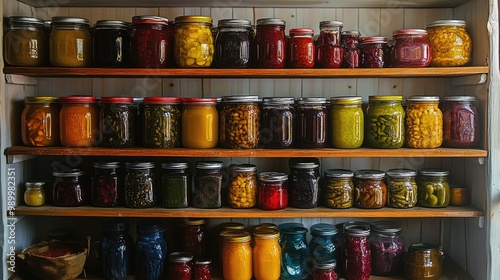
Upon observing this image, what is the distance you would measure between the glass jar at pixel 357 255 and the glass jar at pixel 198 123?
59 cm

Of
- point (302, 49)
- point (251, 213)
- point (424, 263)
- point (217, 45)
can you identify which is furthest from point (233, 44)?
point (424, 263)

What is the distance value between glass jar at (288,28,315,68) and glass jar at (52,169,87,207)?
0.87 m

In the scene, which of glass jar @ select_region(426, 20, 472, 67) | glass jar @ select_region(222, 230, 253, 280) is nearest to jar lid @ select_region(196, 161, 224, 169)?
glass jar @ select_region(222, 230, 253, 280)

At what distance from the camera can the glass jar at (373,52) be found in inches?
73.9

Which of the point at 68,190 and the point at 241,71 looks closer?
the point at 241,71

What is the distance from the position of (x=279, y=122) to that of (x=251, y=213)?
328 millimetres

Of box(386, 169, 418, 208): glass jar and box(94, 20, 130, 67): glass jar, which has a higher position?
box(94, 20, 130, 67): glass jar

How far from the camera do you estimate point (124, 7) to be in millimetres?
2092

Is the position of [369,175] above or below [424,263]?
above

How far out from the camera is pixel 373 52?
6.16 feet

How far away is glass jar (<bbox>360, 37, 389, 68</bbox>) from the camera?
6.16 feet

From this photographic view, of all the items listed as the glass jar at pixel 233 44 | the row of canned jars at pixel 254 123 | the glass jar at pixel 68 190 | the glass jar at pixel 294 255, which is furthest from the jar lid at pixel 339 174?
the glass jar at pixel 68 190

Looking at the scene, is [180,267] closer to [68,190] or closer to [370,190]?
[68,190]

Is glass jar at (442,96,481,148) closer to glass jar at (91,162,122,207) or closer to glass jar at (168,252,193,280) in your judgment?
glass jar at (168,252,193,280)
